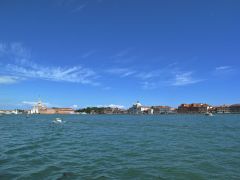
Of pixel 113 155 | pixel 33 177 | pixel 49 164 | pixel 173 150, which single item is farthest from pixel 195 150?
pixel 33 177

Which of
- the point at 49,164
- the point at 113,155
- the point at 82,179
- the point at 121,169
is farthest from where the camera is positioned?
the point at 113,155

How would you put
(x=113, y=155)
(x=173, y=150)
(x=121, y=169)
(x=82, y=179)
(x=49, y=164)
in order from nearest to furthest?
(x=82, y=179) → (x=121, y=169) → (x=49, y=164) → (x=113, y=155) → (x=173, y=150)

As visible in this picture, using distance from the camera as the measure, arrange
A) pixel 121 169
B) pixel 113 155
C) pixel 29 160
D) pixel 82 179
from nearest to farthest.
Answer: pixel 82 179 → pixel 121 169 → pixel 29 160 → pixel 113 155

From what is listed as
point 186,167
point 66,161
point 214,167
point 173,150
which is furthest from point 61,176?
point 173,150

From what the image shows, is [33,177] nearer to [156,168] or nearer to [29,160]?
[29,160]

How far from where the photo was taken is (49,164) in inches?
767

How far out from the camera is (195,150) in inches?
1019

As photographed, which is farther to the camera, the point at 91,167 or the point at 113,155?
the point at 113,155

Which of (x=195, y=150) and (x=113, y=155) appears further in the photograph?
(x=195, y=150)

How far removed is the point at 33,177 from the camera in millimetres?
15938

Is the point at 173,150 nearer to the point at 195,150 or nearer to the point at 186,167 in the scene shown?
the point at 195,150

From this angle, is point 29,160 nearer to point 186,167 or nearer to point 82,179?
A: point 82,179

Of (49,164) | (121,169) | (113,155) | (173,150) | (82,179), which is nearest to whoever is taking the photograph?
(82,179)

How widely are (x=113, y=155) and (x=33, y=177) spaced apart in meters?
8.11
